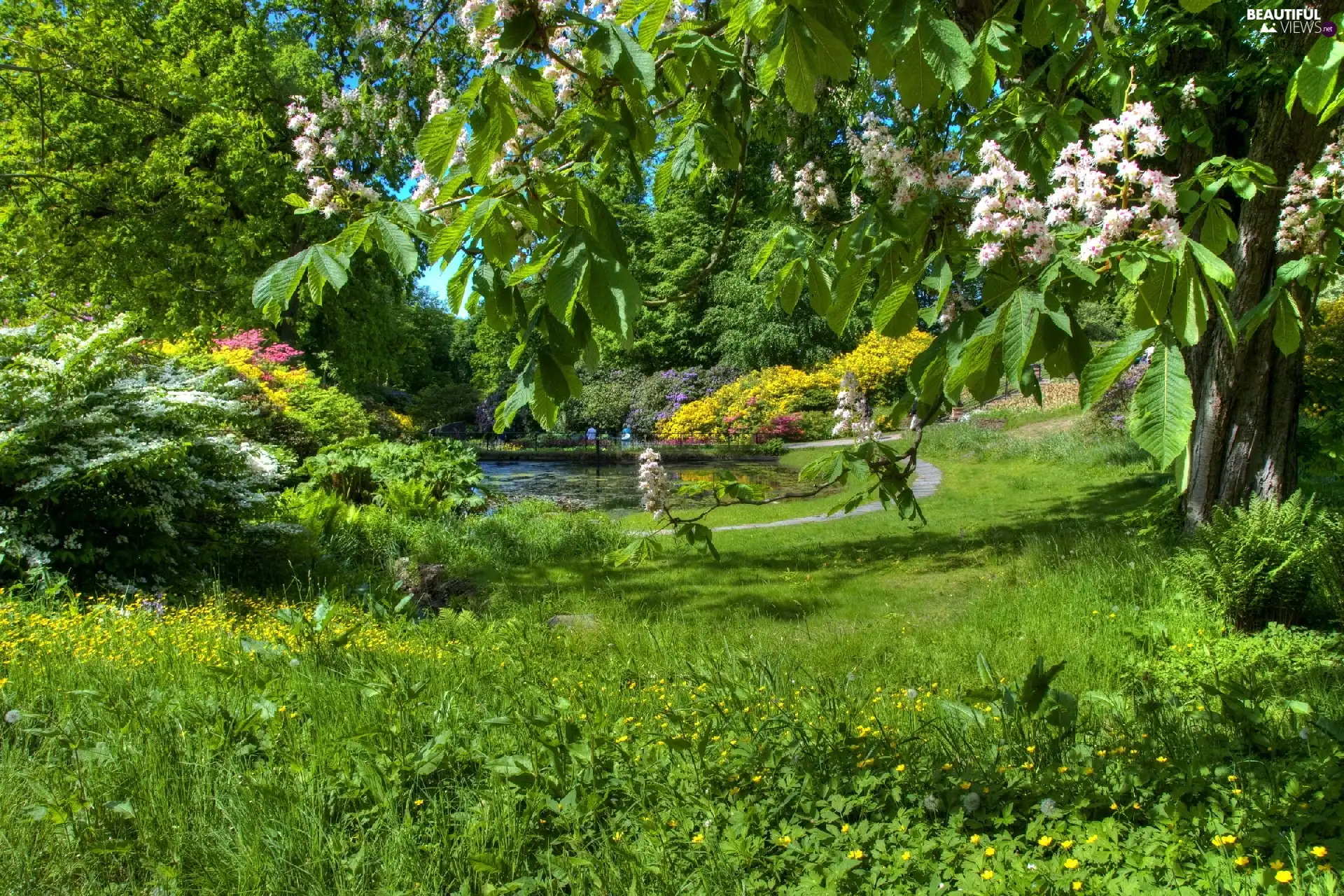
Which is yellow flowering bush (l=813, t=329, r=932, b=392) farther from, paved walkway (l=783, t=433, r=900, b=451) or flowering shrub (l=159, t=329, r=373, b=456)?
flowering shrub (l=159, t=329, r=373, b=456)

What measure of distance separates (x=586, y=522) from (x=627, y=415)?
13.7m

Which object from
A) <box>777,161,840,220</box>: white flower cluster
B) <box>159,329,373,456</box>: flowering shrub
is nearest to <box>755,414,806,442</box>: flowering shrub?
<box>159,329,373,456</box>: flowering shrub

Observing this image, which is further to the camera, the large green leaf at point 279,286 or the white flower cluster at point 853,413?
Answer: the white flower cluster at point 853,413

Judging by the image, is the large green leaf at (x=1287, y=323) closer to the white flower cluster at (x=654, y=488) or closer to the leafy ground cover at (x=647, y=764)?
the leafy ground cover at (x=647, y=764)

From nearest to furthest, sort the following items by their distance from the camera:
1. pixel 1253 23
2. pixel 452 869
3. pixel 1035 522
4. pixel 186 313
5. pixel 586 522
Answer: pixel 452 869 < pixel 1253 23 < pixel 1035 522 < pixel 586 522 < pixel 186 313

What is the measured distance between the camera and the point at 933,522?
8.92 m

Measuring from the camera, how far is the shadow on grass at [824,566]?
6.00m

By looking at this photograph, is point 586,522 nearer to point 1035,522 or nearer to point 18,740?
point 1035,522

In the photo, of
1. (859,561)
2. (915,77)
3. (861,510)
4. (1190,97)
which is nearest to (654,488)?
(915,77)

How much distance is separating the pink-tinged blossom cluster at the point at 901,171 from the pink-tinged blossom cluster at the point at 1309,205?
0.93 metres

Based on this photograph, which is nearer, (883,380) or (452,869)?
(452,869)

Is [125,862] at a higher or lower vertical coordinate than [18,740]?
lower

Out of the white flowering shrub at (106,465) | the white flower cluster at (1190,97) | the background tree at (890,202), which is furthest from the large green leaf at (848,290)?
the white flowering shrub at (106,465)

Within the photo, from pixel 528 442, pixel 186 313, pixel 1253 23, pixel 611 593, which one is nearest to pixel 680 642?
pixel 611 593
